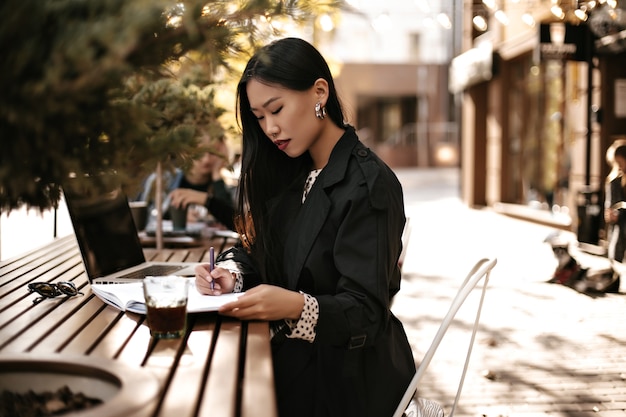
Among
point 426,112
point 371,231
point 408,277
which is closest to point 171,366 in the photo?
point 371,231

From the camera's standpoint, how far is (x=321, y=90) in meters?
2.35

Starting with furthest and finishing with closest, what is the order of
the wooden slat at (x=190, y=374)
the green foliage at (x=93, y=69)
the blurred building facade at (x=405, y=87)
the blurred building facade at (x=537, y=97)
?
the blurred building facade at (x=405, y=87)
the blurred building facade at (x=537, y=97)
the wooden slat at (x=190, y=374)
the green foliage at (x=93, y=69)

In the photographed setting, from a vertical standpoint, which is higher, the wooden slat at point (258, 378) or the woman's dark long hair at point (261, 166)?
the woman's dark long hair at point (261, 166)

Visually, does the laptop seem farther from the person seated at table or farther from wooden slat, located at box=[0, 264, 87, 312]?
the person seated at table

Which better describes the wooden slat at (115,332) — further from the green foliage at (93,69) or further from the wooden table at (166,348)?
the green foliage at (93,69)

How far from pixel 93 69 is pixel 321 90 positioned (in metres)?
1.36

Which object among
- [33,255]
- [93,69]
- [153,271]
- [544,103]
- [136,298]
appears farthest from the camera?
[544,103]

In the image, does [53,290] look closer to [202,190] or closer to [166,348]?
[166,348]

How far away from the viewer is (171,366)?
5.16ft

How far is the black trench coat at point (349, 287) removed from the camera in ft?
6.81

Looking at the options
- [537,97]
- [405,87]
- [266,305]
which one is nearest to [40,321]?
[266,305]

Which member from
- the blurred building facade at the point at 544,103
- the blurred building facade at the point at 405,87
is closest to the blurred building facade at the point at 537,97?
the blurred building facade at the point at 544,103

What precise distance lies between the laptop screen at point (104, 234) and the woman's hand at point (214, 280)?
0.38 meters

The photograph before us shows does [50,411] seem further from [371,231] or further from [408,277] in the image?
[408,277]
